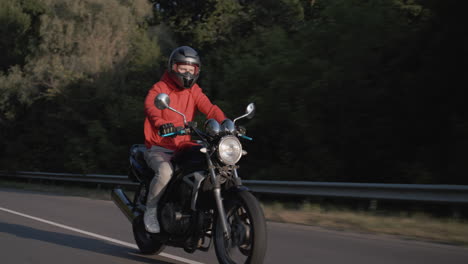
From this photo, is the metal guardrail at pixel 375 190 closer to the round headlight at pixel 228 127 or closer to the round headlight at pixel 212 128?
the round headlight at pixel 228 127

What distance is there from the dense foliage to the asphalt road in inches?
237

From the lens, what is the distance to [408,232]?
8.07 meters

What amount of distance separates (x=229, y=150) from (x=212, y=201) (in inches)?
21.0

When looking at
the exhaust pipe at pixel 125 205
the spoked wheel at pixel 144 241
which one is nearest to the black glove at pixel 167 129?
the spoked wheel at pixel 144 241

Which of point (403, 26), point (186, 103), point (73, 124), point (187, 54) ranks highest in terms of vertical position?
point (403, 26)

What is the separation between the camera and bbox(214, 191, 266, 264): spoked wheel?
4648 mm

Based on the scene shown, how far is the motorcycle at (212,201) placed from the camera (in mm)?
4797

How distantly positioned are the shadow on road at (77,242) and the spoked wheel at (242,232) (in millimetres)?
1203

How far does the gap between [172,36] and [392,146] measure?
799 inches

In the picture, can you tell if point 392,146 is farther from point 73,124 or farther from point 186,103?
point 73,124

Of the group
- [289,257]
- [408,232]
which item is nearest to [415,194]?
[408,232]

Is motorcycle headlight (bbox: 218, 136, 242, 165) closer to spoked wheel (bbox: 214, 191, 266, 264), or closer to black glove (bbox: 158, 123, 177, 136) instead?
spoked wheel (bbox: 214, 191, 266, 264)

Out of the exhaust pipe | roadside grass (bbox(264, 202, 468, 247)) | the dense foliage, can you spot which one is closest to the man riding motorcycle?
the exhaust pipe

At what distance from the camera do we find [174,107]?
19.8 feet
